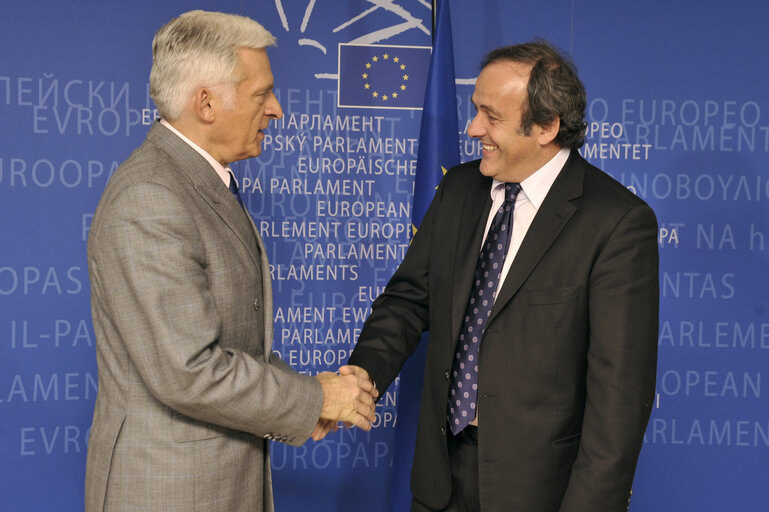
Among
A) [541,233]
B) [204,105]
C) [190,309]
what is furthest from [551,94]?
[190,309]

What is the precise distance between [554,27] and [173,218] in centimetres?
253

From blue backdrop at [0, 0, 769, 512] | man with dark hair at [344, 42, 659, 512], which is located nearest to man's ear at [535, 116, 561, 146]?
man with dark hair at [344, 42, 659, 512]

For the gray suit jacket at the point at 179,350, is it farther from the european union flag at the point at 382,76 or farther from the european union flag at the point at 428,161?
the european union flag at the point at 382,76

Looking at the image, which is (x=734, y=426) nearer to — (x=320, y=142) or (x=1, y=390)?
(x=320, y=142)

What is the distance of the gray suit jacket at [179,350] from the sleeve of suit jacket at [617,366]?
0.72 meters

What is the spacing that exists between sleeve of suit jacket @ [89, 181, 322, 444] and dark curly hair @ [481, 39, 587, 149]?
1.06 m

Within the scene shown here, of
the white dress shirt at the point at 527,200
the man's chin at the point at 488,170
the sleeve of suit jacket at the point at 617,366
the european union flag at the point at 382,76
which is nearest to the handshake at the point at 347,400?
the white dress shirt at the point at 527,200

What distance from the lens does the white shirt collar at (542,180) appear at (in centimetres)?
216

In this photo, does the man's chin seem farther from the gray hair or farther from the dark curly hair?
the gray hair

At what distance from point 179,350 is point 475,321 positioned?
864 mm

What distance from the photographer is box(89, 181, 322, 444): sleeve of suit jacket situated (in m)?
1.63

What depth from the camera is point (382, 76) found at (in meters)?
3.49

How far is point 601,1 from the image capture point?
3594 mm

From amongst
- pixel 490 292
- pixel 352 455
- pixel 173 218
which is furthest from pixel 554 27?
pixel 173 218
